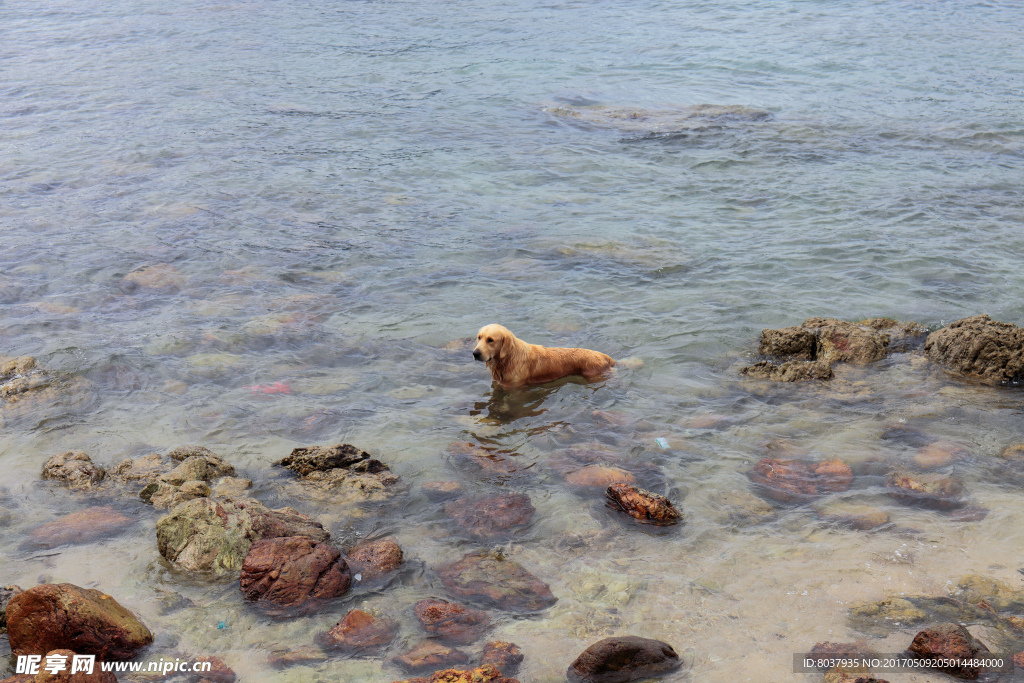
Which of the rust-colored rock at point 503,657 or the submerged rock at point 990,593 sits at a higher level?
the submerged rock at point 990,593

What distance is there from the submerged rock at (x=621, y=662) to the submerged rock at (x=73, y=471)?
4552mm

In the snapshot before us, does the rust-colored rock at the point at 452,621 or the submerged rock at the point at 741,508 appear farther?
the submerged rock at the point at 741,508

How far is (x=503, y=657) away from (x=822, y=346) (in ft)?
19.8

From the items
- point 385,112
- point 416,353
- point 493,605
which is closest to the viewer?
point 493,605

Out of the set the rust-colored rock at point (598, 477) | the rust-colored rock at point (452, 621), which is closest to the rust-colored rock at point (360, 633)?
the rust-colored rock at point (452, 621)

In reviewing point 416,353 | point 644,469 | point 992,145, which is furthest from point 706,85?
point 644,469

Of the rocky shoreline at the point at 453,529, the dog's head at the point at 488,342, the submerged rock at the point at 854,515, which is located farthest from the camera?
the dog's head at the point at 488,342

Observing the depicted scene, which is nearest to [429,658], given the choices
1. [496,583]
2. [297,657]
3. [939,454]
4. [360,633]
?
[360,633]

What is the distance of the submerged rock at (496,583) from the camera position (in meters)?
5.39

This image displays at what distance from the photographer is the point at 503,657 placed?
4785 mm

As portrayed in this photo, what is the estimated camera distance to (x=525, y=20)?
2978 cm

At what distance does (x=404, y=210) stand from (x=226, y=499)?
9.01 metres

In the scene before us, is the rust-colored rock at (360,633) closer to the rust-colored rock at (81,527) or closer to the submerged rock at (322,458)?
the submerged rock at (322,458)

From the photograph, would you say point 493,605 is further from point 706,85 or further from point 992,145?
point 706,85
